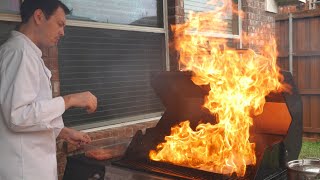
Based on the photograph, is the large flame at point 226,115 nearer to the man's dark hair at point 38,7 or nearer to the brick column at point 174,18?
the brick column at point 174,18

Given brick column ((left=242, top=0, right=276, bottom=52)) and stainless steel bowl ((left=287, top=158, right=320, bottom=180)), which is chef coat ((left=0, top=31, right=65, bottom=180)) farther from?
brick column ((left=242, top=0, right=276, bottom=52))

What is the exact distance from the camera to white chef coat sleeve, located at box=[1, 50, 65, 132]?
2.23 m

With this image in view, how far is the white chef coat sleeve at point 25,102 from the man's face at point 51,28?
220 mm

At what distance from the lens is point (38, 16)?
2.46m

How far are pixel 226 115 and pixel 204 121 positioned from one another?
488mm

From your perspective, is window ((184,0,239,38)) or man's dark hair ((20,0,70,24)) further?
window ((184,0,239,38))

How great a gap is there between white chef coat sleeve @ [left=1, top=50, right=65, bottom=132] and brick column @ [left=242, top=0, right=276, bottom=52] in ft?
15.9

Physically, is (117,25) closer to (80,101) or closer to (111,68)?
(111,68)

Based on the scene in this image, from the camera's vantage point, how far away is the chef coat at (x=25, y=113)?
7.36ft

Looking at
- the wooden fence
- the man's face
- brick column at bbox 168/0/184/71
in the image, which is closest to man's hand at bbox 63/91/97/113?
the man's face

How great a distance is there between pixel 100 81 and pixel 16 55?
6.61 ft

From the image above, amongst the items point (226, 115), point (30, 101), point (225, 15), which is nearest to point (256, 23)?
point (225, 15)

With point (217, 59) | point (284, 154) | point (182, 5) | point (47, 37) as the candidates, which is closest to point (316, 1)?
point (182, 5)

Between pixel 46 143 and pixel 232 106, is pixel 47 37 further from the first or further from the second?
pixel 232 106
